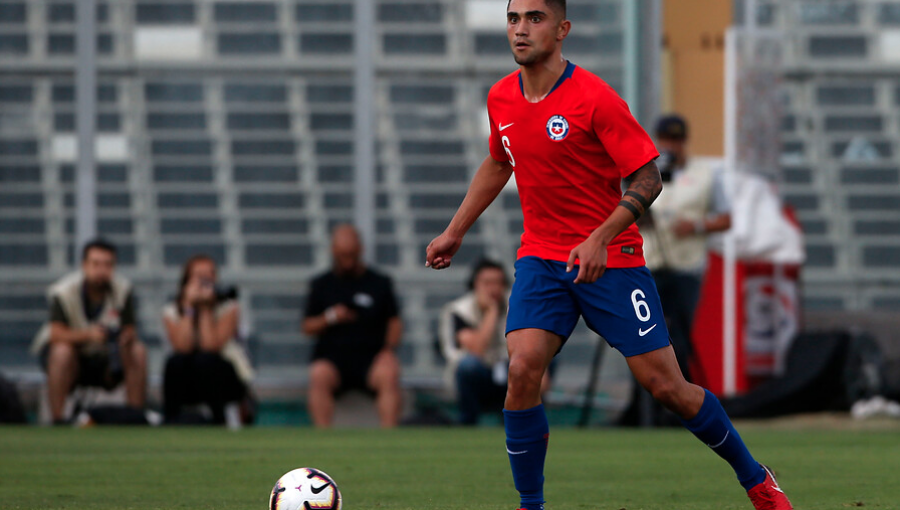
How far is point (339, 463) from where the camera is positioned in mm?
7125

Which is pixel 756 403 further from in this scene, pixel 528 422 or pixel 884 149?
→ pixel 528 422

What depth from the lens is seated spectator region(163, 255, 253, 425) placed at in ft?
34.1

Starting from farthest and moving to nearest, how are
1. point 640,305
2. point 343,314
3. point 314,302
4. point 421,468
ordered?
point 314,302 < point 343,314 < point 421,468 < point 640,305

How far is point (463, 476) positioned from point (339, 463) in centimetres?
96

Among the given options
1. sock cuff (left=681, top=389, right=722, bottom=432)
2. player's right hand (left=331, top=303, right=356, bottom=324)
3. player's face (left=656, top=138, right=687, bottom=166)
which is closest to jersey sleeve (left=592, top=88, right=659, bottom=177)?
sock cuff (left=681, top=389, right=722, bottom=432)

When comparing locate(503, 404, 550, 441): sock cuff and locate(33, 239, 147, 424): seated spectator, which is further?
locate(33, 239, 147, 424): seated spectator

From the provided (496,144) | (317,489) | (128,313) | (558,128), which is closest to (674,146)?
(128,313)

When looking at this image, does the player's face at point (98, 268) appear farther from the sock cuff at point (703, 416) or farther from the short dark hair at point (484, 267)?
the sock cuff at point (703, 416)

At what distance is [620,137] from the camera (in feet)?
14.5

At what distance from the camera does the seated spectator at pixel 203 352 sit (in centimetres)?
1038

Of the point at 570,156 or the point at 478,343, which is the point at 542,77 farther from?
the point at 478,343

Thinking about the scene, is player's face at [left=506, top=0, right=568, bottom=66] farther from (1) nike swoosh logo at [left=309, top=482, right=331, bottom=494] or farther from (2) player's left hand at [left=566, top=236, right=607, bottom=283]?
(1) nike swoosh logo at [left=309, top=482, right=331, bottom=494]

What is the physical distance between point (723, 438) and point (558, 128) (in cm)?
117

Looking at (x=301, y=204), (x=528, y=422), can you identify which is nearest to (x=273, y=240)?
(x=301, y=204)
